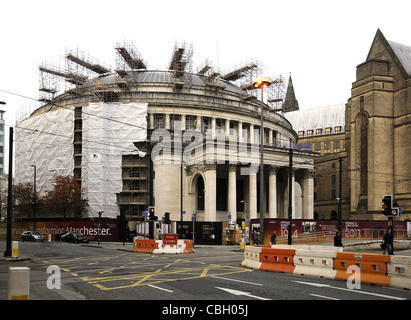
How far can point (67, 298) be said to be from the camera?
1200 cm

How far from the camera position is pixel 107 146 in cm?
6538

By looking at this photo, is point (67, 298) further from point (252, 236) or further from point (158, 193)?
point (158, 193)

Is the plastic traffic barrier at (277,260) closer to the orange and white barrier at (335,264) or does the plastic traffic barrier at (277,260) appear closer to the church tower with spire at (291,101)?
the orange and white barrier at (335,264)

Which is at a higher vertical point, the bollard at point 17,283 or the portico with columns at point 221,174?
the portico with columns at point 221,174

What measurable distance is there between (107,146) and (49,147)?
1015 centimetres

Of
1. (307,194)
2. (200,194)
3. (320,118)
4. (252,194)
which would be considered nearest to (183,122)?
(200,194)

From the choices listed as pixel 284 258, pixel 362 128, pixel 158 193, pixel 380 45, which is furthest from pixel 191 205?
pixel 380 45

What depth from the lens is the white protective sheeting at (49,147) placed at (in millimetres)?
67062

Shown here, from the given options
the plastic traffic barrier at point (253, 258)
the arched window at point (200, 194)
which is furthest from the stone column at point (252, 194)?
the plastic traffic barrier at point (253, 258)

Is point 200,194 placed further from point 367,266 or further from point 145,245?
point 367,266

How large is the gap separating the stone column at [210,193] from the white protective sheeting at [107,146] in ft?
49.2

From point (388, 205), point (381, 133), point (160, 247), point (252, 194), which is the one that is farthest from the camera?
point (381, 133)

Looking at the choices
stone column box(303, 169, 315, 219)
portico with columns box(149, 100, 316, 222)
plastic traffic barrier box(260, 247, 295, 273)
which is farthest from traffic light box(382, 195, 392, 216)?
stone column box(303, 169, 315, 219)

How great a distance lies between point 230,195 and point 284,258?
36.6 meters
